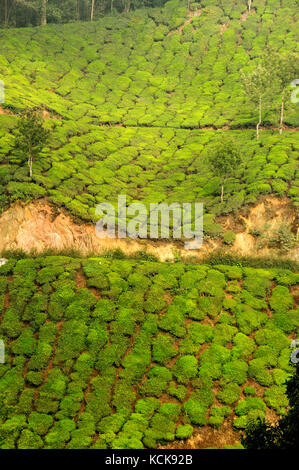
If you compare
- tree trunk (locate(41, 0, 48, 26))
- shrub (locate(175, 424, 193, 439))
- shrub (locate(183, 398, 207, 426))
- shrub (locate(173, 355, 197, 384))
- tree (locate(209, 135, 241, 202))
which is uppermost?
tree trunk (locate(41, 0, 48, 26))

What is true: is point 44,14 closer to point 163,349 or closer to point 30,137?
point 30,137

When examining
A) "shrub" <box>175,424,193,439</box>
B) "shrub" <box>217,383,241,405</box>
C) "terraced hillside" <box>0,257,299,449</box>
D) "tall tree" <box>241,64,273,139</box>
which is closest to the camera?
"shrub" <box>175,424,193,439</box>

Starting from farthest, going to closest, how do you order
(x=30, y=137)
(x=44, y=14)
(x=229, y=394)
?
(x=44, y=14), (x=30, y=137), (x=229, y=394)

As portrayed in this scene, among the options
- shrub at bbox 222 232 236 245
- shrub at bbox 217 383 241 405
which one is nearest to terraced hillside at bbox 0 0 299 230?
shrub at bbox 222 232 236 245

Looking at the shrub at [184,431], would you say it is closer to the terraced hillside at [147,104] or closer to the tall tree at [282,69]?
the terraced hillside at [147,104]

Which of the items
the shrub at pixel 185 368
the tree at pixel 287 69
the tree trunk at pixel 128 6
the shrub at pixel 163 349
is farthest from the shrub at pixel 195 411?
the tree trunk at pixel 128 6

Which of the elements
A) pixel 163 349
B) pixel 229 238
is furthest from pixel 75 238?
pixel 163 349

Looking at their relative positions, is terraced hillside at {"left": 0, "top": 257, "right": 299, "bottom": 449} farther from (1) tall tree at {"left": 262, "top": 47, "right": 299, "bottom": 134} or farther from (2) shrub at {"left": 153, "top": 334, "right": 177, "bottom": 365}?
(1) tall tree at {"left": 262, "top": 47, "right": 299, "bottom": 134}
